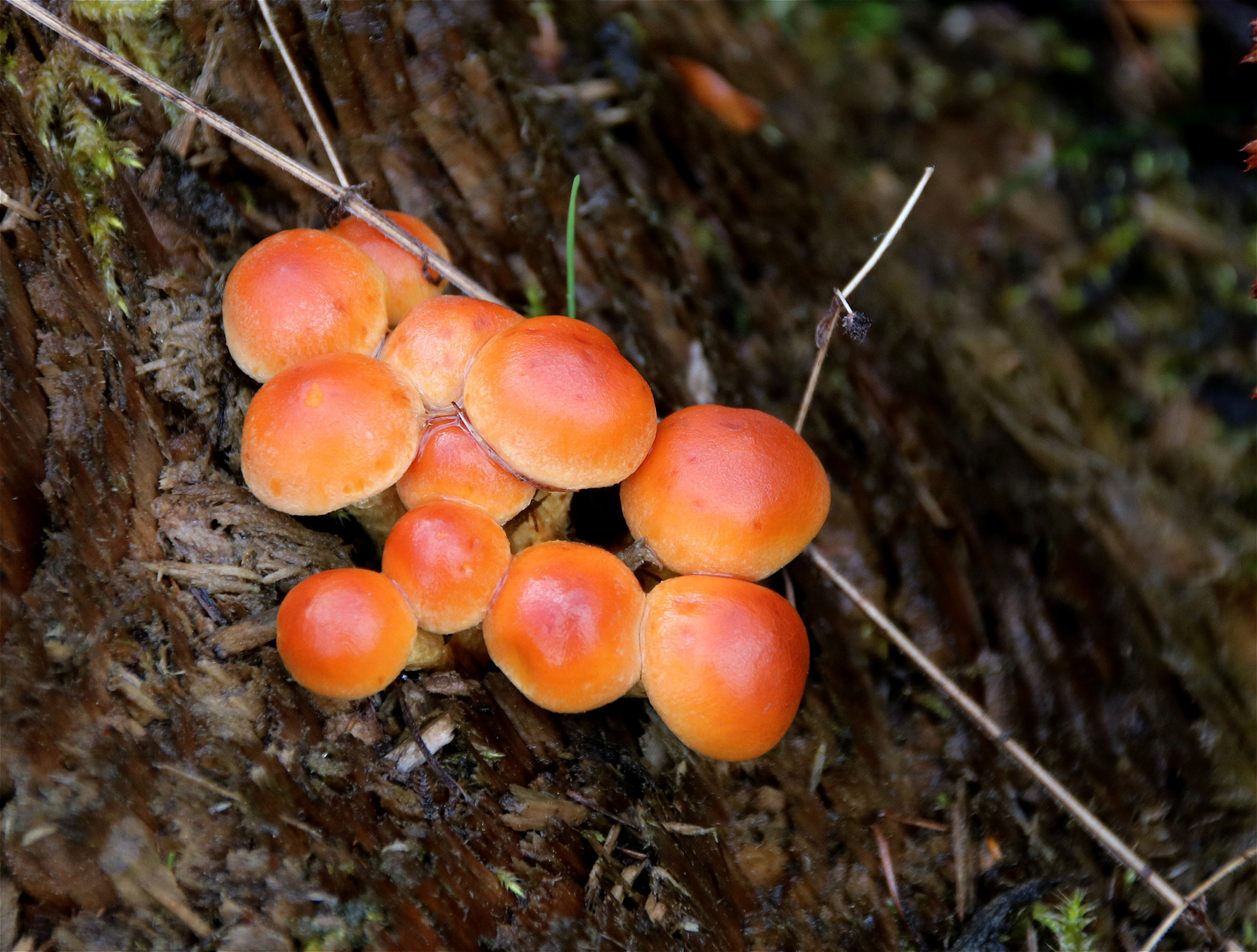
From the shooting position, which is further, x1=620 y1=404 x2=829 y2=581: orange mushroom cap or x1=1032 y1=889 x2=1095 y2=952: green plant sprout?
x1=1032 y1=889 x2=1095 y2=952: green plant sprout

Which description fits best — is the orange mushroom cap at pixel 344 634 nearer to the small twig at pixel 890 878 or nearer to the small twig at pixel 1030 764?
the small twig at pixel 1030 764

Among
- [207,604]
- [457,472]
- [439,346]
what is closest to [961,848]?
[457,472]

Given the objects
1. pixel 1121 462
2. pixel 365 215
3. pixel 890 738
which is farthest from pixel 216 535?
pixel 1121 462

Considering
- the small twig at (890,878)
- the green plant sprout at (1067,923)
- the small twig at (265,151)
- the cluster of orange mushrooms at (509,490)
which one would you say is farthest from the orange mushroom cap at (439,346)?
the green plant sprout at (1067,923)

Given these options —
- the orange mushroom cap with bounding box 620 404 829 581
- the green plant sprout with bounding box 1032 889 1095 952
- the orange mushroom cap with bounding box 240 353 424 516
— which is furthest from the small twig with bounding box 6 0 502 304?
the green plant sprout with bounding box 1032 889 1095 952

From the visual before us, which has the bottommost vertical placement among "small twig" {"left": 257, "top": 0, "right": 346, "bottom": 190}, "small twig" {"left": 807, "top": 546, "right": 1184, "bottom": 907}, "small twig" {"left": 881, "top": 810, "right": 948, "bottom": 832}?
"small twig" {"left": 881, "top": 810, "right": 948, "bottom": 832}

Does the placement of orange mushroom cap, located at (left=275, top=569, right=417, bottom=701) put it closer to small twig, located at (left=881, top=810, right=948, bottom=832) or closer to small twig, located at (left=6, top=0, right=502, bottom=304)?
small twig, located at (left=6, top=0, right=502, bottom=304)

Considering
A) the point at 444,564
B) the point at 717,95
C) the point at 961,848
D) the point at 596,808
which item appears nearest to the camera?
the point at 444,564

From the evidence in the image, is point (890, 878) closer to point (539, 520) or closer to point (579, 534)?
point (579, 534)
